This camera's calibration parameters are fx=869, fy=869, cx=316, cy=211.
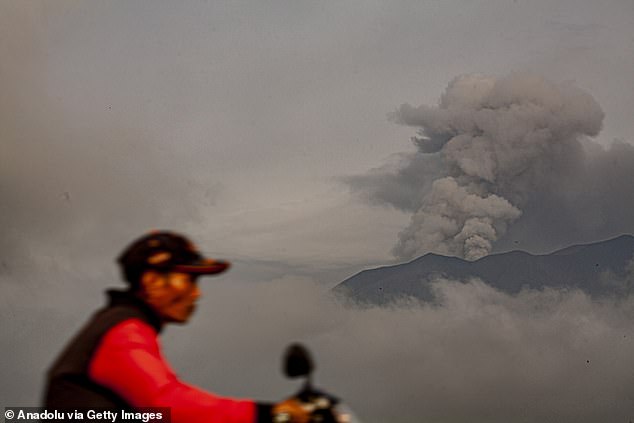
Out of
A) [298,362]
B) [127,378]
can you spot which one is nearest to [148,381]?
[127,378]

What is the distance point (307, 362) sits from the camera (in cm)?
446

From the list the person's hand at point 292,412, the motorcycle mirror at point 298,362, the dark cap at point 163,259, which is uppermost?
the dark cap at point 163,259

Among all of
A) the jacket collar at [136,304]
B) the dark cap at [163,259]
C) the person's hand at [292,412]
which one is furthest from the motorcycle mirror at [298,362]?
the jacket collar at [136,304]

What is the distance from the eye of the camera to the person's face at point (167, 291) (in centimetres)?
508

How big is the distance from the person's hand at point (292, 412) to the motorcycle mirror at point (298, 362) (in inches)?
6.2

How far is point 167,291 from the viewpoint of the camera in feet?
16.7

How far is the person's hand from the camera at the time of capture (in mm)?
4496

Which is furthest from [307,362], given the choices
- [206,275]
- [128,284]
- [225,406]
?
[128,284]

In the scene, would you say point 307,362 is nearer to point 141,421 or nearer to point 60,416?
point 141,421

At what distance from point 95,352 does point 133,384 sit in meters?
0.30

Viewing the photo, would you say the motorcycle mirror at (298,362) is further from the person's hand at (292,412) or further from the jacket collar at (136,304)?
the jacket collar at (136,304)

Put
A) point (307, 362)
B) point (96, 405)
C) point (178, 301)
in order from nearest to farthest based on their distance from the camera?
point (307, 362) → point (96, 405) → point (178, 301)

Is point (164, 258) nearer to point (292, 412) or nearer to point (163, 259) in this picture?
point (163, 259)

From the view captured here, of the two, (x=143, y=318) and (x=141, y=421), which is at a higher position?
(x=143, y=318)
